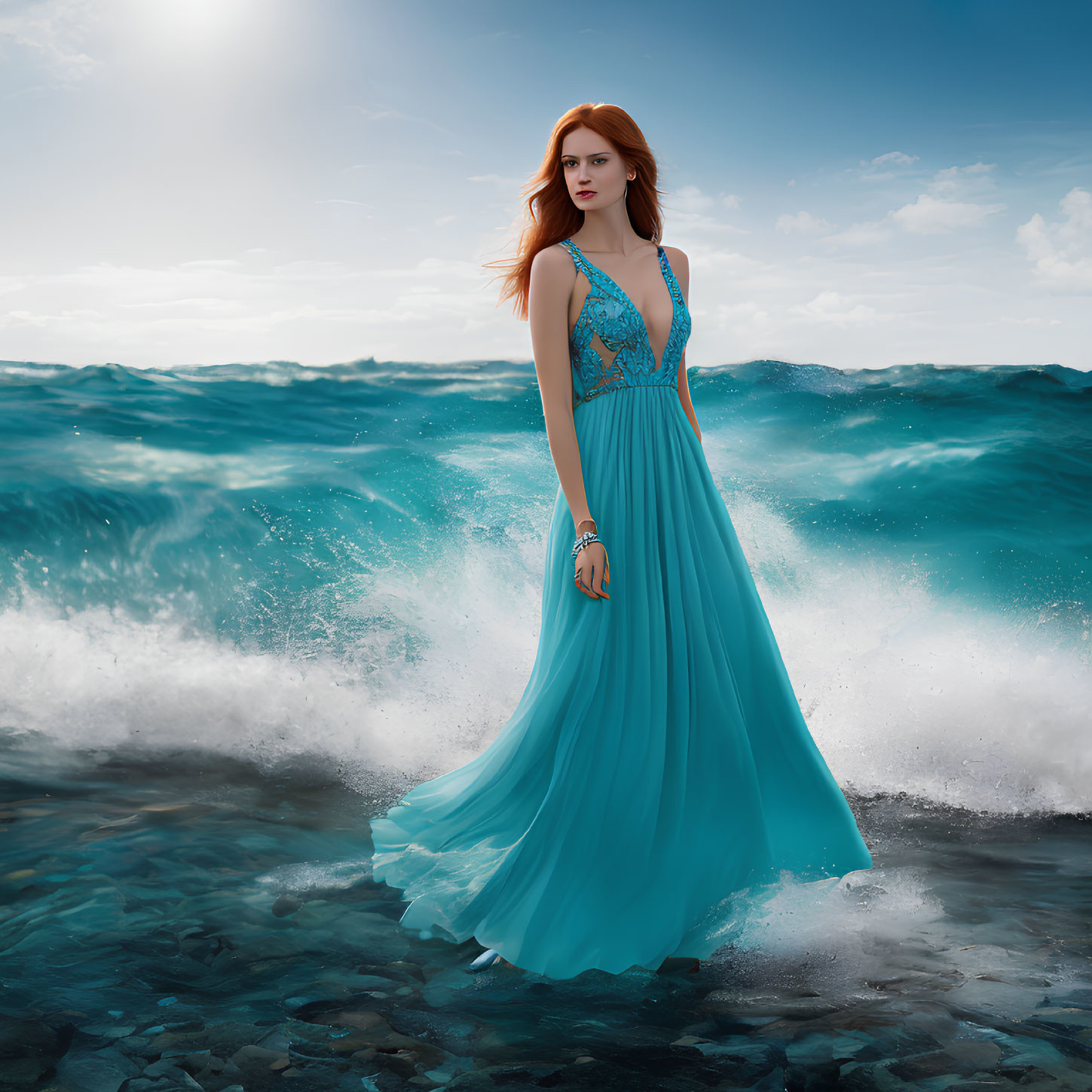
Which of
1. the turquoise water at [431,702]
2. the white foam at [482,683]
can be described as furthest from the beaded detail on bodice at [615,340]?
the white foam at [482,683]

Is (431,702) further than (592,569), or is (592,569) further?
(431,702)

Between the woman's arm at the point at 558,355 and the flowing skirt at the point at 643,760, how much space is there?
0.10 m

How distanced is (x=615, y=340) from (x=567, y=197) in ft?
1.73

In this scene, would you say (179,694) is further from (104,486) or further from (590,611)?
(104,486)

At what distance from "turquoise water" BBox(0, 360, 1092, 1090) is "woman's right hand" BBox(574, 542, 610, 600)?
3.59ft

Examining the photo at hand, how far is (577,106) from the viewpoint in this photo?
2.60 m

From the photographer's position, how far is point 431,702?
15.9ft

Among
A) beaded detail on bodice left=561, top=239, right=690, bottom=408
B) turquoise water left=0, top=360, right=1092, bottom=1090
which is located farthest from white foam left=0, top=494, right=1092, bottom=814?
beaded detail on bodice left=561, top=239, right=690, bottom=408

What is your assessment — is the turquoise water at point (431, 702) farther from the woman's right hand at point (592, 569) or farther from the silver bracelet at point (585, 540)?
the silver bracelet at point (585, 540)

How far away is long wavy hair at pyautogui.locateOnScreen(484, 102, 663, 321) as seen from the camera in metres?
2.59

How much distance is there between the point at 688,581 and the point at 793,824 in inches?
31.8

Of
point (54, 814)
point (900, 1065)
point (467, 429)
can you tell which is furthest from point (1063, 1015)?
point (467, 429)

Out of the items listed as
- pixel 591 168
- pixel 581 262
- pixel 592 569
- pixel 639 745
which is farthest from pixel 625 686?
pixel 591 168

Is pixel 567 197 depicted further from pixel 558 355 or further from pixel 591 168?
pixel 558 355
